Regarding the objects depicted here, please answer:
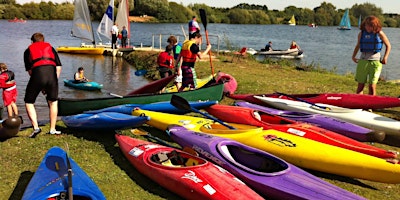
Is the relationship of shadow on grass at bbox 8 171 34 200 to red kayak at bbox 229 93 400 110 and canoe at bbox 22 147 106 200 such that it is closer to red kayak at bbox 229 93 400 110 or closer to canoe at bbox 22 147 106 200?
canoe at bbox 22 147 106 200

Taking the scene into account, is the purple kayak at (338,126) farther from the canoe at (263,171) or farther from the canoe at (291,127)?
the canoe at (263,171)

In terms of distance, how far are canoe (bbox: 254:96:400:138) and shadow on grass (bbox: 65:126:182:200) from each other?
297 centimetres

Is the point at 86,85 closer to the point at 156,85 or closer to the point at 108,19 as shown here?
the point at 156,85

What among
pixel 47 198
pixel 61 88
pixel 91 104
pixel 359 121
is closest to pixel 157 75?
pixel 61 88

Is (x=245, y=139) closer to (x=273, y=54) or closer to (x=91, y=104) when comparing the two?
(x=91, y=104)

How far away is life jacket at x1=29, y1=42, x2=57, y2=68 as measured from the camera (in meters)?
6.00

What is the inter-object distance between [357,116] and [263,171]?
3123 millimetres

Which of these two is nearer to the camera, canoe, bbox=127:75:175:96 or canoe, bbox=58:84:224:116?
canoe, bbox=58:84:224:116

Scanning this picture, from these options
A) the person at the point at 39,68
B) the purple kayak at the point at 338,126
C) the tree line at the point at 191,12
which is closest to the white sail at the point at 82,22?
the person at the point at 39,68

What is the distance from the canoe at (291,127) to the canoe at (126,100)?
85cm

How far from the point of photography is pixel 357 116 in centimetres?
723

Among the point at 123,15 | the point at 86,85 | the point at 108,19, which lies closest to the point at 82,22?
the point at 108,19

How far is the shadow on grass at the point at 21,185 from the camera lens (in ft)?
15.1

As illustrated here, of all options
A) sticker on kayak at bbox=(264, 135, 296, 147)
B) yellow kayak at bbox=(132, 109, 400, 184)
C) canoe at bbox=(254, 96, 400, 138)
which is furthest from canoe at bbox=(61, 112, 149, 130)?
canoe at bbox=(254, 96, 400, 138)
